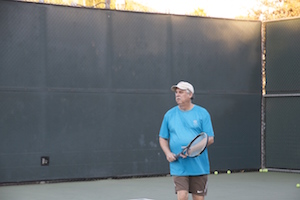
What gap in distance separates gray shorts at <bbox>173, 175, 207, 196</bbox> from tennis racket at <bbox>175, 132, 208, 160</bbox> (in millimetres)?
290

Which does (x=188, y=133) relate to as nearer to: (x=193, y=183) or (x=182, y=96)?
(x=182, y=96)

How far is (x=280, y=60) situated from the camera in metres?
12.8

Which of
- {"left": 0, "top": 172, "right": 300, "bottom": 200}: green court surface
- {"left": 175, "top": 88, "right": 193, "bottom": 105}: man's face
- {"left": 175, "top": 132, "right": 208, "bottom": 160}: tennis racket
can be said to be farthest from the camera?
{"left": 0, "top": 172, "right": 300, "bottom": 200}: green court surface

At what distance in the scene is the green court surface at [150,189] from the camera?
30.8ft

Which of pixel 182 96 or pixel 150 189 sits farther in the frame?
pixel 150 189

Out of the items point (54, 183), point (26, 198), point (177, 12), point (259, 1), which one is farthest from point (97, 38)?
point (259, 1)

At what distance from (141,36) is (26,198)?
3975mm

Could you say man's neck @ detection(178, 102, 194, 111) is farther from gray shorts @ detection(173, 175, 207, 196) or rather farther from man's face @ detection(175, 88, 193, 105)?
gray shorts @ detection(173, 175, 207, 196)

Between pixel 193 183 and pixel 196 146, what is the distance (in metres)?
0.48

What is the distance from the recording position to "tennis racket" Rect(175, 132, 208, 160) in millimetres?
5961

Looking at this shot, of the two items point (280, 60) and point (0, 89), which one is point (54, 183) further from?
point (280, 60)

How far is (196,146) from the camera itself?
5973mm

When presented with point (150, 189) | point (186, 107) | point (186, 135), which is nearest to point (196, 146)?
point (186, 135)

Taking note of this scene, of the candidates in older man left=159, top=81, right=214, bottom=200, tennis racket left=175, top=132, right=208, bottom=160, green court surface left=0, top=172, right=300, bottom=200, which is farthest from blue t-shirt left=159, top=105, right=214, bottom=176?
green court surface left=0, top=172, right=300, bottom=200
